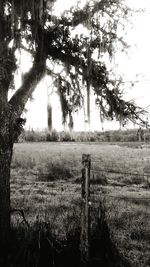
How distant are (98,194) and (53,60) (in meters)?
5.21

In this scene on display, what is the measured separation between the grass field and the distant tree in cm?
135

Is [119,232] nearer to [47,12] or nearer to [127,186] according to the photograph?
[47,12]

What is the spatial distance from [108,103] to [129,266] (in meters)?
3.10

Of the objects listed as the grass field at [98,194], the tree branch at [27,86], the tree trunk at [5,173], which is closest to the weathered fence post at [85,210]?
the grass field at [98,194]

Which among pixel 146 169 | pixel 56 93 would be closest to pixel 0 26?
pixel 56 93

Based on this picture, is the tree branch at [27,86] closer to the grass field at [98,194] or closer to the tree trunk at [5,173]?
the tree trunk at [5,173]

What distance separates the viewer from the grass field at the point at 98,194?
7883 millimetres

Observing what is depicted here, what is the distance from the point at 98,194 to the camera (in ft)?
39.5

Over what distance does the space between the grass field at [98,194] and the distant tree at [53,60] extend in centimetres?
135

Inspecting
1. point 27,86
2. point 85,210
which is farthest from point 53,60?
point 85,210

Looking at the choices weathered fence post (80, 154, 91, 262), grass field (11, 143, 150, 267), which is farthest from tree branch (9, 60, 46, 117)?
weathered fence post (80, 154, 91, 262)

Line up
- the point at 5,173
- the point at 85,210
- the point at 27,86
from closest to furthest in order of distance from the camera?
the point at 85,210, the point at 5,173, the point at 27,86

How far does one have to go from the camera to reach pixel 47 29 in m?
7.52

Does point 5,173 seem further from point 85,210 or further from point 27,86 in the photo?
point 85,210
